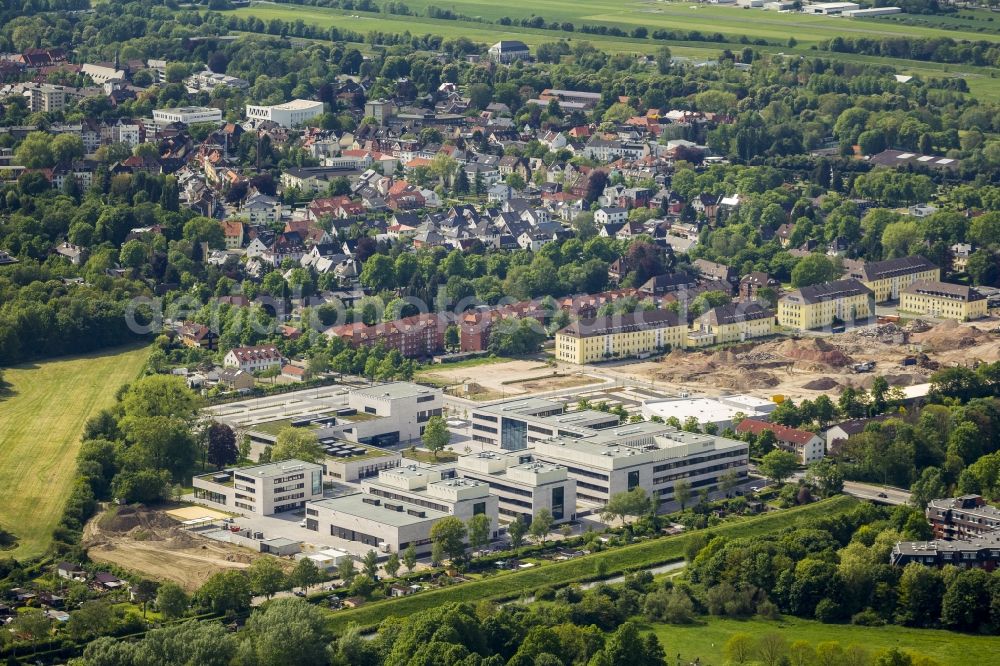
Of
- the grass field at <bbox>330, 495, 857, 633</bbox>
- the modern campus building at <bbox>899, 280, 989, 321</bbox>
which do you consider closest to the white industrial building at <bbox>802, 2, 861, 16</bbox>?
the modern campus building at <bbox>899, 280, 989, 321</bbox>

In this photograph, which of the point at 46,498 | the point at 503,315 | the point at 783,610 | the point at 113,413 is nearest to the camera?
the point at 783,610

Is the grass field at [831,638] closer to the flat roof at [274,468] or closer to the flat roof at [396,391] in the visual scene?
the flat roof at [274,468]

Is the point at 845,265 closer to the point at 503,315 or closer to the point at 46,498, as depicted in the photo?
the point at 503,315

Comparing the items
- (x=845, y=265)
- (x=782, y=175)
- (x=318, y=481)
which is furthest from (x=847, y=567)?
(x=782, y=175)

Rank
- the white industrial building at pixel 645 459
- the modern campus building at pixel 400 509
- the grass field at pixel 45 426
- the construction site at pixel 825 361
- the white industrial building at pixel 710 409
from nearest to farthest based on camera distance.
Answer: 1. the modern campus building at pixel 400 509
2. the grass field at pixel 45 426
3. the white industrial building at pixel 645 459
4. the white industrial building at pixel 710 409
5. the construction site at pixel 825 361

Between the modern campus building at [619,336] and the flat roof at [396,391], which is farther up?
the flat roof at [396,391]

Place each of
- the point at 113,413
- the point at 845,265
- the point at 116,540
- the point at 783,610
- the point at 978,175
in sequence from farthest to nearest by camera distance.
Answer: the point at 978,175 → the point at 845,265 → the point at 113,413 → the point at 116,540 → the point at 783,610

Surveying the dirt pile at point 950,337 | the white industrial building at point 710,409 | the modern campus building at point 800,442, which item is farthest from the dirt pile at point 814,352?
the modern campus building at point 800,442

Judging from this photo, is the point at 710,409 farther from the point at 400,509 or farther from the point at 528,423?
the point at 400,509
